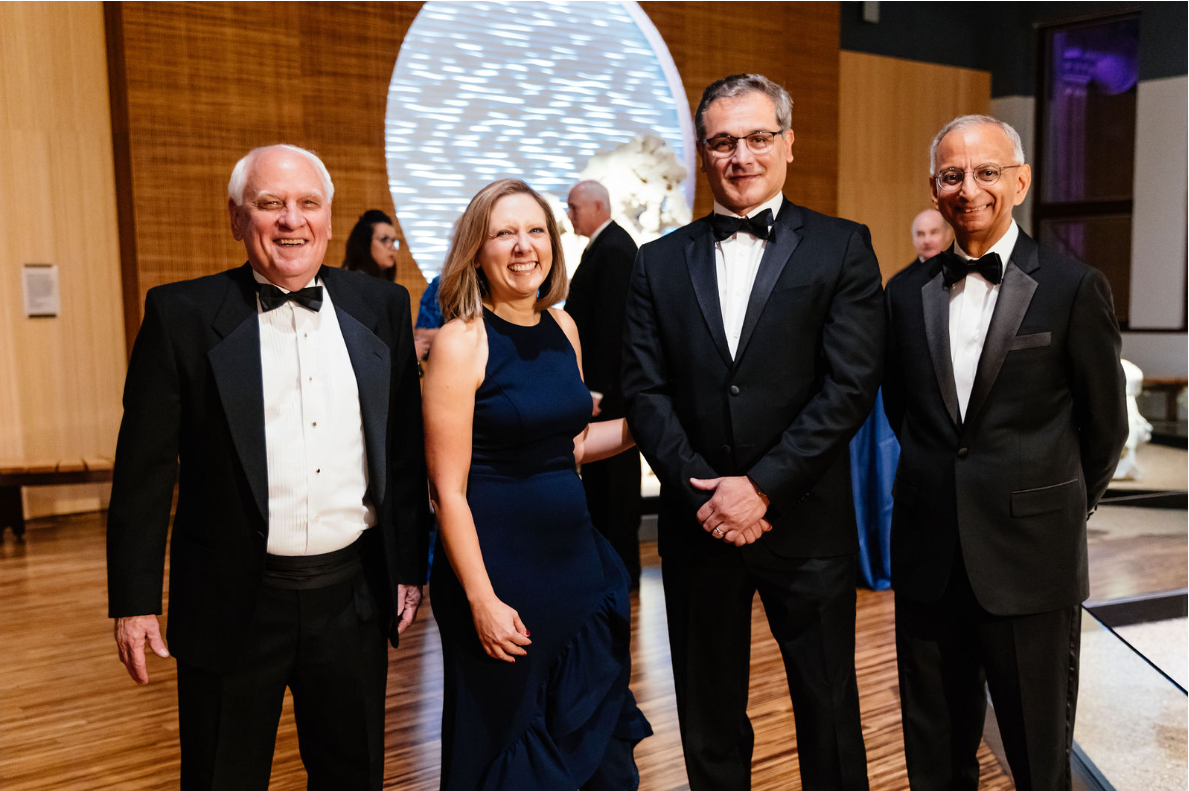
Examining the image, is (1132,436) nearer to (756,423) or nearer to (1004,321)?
(1004,321)

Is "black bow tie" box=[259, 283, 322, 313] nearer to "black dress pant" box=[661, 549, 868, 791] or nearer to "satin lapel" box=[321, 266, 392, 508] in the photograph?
"satin lapel" box=[321, 266, 392, 508]

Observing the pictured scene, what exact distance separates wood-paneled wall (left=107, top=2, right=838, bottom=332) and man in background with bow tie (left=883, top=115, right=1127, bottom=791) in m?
4.89

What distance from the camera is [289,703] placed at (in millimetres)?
3316

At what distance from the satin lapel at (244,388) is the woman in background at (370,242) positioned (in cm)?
302

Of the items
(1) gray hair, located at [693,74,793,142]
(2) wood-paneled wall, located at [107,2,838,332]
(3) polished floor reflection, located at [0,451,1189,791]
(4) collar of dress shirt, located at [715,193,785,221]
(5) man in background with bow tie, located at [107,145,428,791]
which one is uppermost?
(2) wood-paneled wall, located at [107,2,838,332]

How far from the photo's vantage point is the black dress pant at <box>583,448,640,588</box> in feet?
13.6

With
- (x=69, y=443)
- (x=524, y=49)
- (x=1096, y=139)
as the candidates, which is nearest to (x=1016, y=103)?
(x=1096, y=139)

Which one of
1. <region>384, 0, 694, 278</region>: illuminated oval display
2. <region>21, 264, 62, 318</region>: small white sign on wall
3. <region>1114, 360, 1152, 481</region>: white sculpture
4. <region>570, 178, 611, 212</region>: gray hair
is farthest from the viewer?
<region>384, 0, 694, 278</region>: illuminated oval display

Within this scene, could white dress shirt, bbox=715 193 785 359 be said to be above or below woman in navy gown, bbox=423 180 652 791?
above

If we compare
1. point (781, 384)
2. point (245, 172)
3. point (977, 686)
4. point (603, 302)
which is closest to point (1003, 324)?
point (781, 384)

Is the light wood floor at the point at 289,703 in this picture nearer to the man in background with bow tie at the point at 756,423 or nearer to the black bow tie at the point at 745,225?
the man in background with bow tie at the point at 756,423

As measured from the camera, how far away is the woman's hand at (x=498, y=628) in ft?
6.18

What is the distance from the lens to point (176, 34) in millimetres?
5688

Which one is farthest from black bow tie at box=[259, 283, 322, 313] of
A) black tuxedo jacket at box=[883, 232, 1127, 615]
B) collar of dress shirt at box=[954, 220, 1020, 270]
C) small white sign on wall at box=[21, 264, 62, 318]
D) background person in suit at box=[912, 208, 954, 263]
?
small white sign on wall at box=[21, 264, 62, 318]
